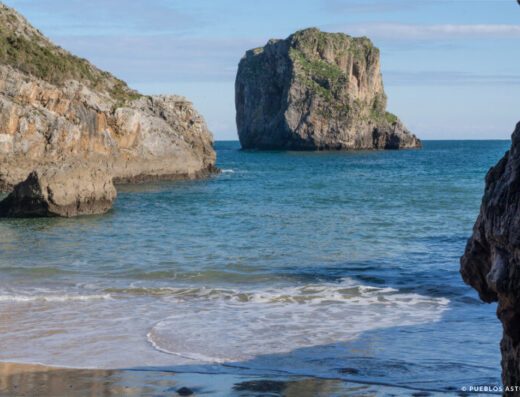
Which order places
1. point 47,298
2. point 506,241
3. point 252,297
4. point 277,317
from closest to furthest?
point 506,241, point 277,317, point 47,298, point 252,297

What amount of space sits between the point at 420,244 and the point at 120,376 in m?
11.3

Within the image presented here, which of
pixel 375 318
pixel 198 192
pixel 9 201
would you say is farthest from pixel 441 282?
pixel 198 192

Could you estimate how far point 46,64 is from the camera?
111 feet

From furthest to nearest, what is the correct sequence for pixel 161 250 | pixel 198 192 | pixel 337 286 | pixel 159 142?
pixel 159 142, pixel 198 192, pixel 161 250, pixel 337 286

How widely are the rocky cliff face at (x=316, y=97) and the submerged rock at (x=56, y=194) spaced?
92.4 meters

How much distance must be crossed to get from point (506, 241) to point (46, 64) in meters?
33.7

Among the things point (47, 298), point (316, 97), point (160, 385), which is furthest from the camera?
point (316, 97)

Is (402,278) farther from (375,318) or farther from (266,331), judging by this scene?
(266,331)

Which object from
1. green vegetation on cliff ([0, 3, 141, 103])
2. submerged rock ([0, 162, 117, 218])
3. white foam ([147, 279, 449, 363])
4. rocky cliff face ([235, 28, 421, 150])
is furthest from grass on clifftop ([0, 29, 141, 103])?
rocky cliff face ([235, 28, 421, 150])

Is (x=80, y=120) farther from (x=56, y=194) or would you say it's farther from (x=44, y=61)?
(x=56, y=194)

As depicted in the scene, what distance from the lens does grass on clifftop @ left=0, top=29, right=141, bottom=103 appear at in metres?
32.9

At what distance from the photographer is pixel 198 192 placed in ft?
A: 105

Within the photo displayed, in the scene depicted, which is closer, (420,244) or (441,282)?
(441,282)

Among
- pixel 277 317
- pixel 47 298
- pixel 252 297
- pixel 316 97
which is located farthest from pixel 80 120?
pixel 316 97
